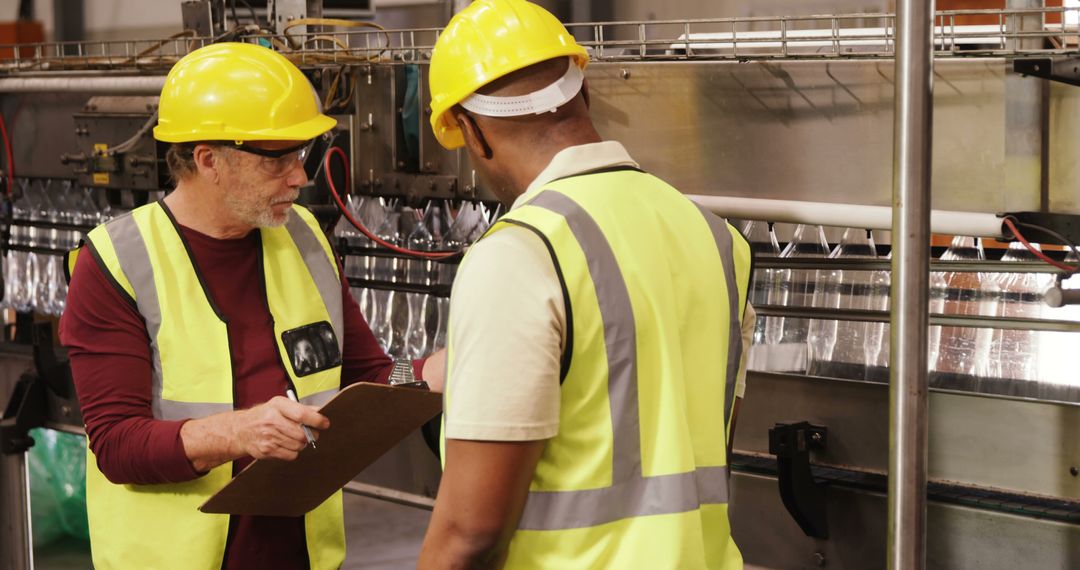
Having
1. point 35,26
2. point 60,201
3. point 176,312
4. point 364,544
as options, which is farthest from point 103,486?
point 35,26

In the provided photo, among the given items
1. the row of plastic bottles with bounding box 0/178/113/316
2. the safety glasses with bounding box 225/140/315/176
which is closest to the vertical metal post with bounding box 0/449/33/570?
the row of plastic bottles with bounding box 0/178/113/316

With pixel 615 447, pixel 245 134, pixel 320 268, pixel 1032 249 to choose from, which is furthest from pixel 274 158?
pixel 1032 249

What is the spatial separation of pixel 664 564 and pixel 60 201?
2.13 m

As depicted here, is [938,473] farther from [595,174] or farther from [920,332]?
[595,174]

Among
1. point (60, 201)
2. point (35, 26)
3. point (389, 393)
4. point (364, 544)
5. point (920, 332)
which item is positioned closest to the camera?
point (920, 332)

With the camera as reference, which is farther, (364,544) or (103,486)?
(364,544)

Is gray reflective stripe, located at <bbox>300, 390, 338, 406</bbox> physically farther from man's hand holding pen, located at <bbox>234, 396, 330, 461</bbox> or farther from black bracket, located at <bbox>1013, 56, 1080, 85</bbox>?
black bracket, located at <bbox>1013, 56, 1080, 85</bbox>

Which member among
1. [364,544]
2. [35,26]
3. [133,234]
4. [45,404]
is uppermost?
[35,26]

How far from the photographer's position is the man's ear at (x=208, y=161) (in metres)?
1.55

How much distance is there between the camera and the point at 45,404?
251 cm

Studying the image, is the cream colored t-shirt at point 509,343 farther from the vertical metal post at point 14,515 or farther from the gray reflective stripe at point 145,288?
the vertical metal post at point 14,515

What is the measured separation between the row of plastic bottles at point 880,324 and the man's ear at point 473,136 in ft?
2.19

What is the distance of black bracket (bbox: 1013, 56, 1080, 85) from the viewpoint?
1314 millimetres

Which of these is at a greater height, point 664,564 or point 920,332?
point 920,332
